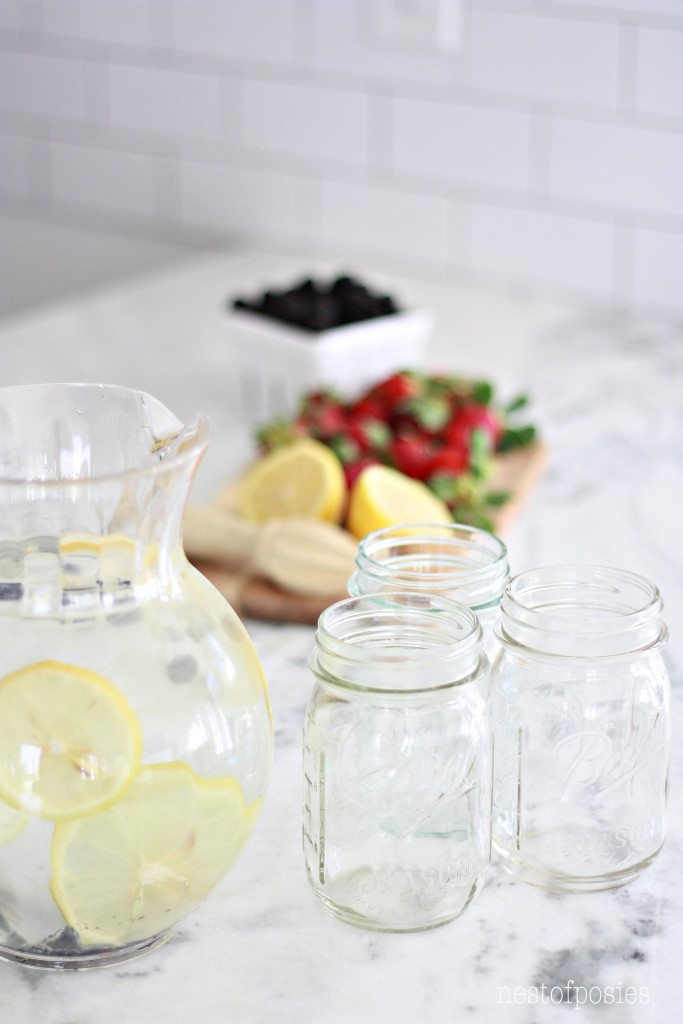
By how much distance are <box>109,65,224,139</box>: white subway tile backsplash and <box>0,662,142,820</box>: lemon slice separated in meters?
1.58

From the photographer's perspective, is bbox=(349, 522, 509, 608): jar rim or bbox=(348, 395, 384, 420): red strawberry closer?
bbox=(349, 522, 509, 608): jar rim

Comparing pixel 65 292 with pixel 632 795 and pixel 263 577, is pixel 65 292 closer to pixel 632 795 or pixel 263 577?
pixel 263 577

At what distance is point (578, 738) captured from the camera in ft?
1.99

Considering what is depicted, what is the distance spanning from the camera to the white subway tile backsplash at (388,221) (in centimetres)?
176

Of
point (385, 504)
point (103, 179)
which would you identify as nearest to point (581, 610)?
point (385, 504)

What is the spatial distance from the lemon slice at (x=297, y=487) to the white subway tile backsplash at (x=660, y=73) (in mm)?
740

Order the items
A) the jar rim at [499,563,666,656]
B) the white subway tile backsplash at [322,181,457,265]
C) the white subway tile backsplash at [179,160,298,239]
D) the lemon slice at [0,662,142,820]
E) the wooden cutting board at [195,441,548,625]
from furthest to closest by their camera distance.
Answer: the white subway tile backsplash at [179,160,298,239] → the white subway tile backsplash at [322,181,457,265] → the wooden cutting board at [195,441,548,625] → the jar rim at [499,563,666,656] → the lemon slice at [0,662,142,820]

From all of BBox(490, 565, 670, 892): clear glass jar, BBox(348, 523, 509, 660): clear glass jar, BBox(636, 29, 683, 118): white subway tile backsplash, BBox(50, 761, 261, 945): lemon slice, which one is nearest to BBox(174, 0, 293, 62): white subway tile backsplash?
BBox(636, 29, 683, 118): white subway tile backsplash

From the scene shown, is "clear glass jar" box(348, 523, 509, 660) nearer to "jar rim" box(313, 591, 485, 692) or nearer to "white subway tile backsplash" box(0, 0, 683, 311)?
"jar rim" box(313, 591, 485, 692)

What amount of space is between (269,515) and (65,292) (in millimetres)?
1268

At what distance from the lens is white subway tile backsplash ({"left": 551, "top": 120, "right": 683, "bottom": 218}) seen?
1.56m

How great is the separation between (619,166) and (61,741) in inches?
52.4

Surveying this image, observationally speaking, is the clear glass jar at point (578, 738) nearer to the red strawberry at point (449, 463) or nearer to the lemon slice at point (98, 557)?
the lemon slice at point (98, 557)

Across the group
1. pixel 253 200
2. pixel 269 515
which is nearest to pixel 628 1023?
pixel 269 515
